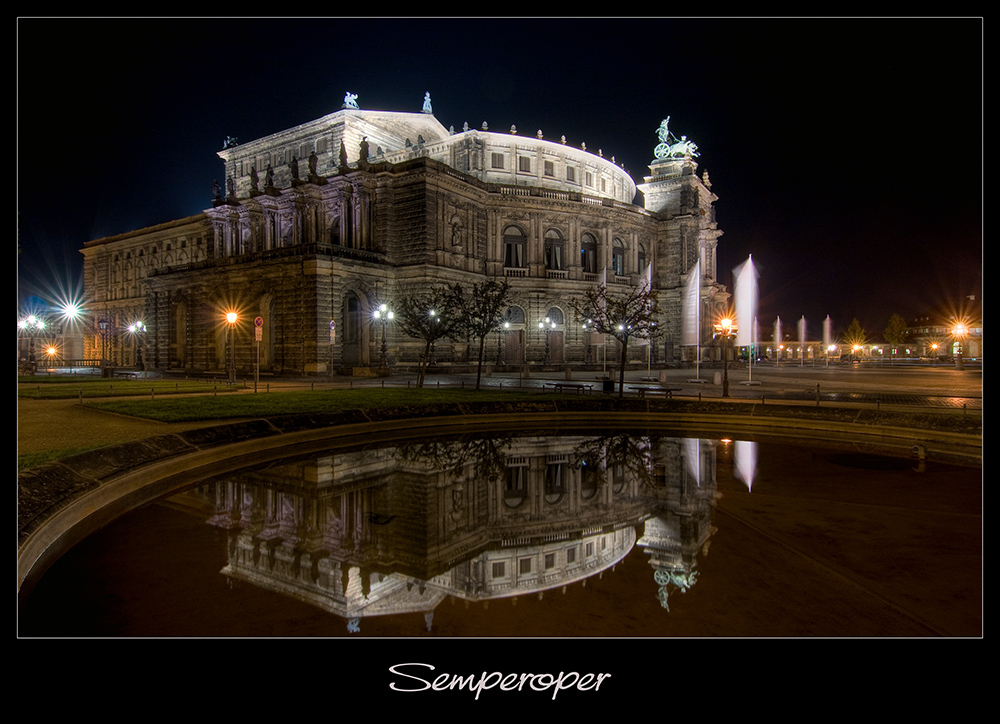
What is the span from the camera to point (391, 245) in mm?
46219

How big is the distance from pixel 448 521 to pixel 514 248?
4668 cm

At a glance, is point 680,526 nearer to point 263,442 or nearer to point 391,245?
point 263,442

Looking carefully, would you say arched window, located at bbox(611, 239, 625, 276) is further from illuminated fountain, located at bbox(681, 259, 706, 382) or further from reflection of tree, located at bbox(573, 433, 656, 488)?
reflection of tree, located at bbox(573, 433, 656, 488)

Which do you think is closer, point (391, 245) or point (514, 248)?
point (391, 245)

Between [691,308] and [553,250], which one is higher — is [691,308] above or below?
below

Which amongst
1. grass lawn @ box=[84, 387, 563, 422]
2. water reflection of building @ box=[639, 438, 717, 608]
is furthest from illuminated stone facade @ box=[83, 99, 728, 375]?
water reflection of building @ box=[639, 438, 717, 608]

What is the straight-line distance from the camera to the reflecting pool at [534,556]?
5.47 metres

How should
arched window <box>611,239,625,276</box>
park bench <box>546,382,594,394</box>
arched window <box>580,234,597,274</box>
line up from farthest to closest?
arched window <box>611,239,625,276</box>, arched window <box>580,234,597,274</box>, park bench <box>546,382,594,394</box>

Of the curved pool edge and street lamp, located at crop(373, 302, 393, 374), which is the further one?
street lamp, located at crop(373, 302, 393, 374)

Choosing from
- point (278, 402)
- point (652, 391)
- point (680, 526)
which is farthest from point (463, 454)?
point (652, 391)

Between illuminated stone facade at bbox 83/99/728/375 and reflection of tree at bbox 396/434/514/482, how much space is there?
25.1m

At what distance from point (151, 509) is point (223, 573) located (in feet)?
11.0

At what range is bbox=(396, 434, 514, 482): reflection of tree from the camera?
1196 cm
